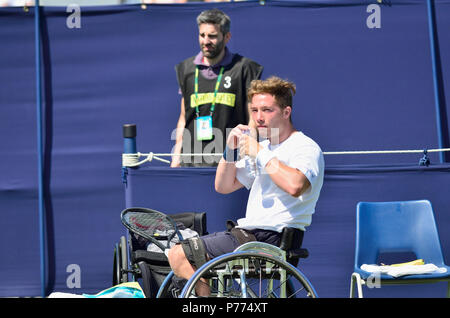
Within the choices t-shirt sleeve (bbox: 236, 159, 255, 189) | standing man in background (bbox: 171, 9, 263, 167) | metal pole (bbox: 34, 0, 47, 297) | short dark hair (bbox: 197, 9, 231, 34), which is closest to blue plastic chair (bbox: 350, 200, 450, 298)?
t-shirt sleeve (bbox: 236, 159, 255, 189)

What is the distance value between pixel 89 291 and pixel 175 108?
168cm

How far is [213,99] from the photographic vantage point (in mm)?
5539

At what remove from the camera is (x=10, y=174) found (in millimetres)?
6094

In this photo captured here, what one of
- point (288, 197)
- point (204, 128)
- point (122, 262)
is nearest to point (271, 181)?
point (288, 197)

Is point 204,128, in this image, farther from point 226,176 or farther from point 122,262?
point 226,176

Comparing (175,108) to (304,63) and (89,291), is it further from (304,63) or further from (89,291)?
(89,291)

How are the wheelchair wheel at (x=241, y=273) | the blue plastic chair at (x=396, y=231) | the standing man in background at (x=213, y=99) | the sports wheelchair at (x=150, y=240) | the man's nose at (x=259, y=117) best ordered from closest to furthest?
the wheelchair wheel at (x=241, y=273) → the man's nose at (x=259, y=117) → the sports wheelchair at (x=150, y=240) → the blue plastic chair at (x=396, y=231) → the standing man in background at (x=213, y=99)

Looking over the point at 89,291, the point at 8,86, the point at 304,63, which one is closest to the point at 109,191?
the point at 89,291

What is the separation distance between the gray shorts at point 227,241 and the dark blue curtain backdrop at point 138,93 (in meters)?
2.44

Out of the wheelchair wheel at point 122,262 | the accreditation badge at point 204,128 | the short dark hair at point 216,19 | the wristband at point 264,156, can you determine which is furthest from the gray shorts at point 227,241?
the short dark hair at point 216,19

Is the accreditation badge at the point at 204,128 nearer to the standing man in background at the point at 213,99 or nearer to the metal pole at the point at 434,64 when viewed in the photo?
the standing man in background at the point at 213,99

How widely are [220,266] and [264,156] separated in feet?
1.95

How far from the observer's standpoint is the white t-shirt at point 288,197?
3723 millimetres

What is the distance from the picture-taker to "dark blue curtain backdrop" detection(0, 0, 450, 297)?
6.07 meters
